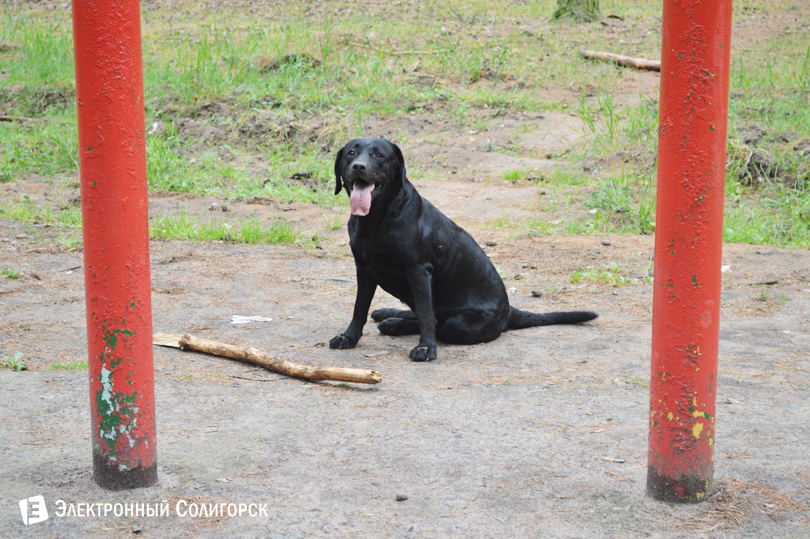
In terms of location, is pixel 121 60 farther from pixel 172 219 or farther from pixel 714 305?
pixel 172 219

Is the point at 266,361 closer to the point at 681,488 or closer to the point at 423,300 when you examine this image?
the point at 423,300

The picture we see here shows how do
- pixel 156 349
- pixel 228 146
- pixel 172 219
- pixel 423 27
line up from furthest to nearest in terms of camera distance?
1. pixel 423 27
2. pixel 228 146
3. pixel 172 219
4. pixel 156 349

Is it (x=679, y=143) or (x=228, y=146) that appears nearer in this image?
(x=679, y=143)

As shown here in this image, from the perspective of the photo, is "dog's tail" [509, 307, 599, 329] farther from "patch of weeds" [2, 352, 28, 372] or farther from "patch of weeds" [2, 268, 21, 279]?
"patch of weeds" [2, 268, 21, 279]

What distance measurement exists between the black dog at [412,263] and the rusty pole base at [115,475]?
84.0 inches

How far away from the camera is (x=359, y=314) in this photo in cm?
493

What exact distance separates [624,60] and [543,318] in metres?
9.46

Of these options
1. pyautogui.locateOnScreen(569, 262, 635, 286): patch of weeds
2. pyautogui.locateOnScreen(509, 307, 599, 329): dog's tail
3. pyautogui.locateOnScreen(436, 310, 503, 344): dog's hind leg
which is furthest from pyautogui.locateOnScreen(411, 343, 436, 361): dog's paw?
pyautogui.locateOnScreen(569, 262, 635, 286): patch of weeds

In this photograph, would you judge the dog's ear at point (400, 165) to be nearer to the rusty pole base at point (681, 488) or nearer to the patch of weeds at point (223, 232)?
the rusty pole base at point (681, 488)

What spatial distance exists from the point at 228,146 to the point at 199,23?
6.42 meters

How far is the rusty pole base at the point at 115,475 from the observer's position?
2.71 m

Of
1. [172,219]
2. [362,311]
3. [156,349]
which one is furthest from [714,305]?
[172,219]

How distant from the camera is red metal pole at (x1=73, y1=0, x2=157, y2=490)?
2488 millimetres

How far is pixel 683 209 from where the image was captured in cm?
247
